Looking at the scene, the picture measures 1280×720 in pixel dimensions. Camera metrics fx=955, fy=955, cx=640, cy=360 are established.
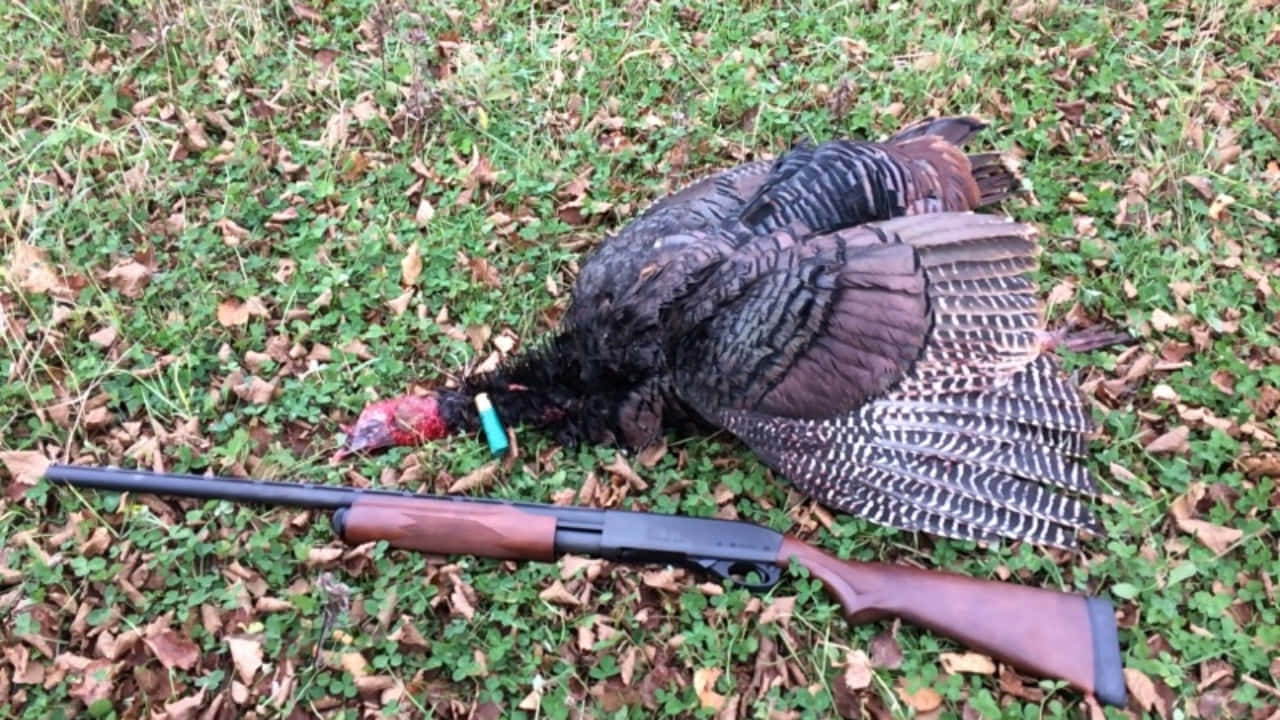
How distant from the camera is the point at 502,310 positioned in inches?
172

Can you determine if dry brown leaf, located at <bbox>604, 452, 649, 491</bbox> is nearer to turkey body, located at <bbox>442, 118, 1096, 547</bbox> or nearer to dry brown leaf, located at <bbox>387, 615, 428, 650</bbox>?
turkey body, located at <bbox>442, 118, 1096, 547</bbox>

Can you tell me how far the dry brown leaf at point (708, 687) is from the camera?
10.6 feet

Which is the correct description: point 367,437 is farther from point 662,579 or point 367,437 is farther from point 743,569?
point 743,569

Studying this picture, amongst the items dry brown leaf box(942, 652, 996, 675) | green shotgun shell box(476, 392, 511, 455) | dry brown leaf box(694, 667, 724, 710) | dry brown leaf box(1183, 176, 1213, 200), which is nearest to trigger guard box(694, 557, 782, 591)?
dry brown leaf box(694, 667, 724, 710)

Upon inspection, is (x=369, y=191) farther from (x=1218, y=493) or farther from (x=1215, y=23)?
(x=1215, y=23)

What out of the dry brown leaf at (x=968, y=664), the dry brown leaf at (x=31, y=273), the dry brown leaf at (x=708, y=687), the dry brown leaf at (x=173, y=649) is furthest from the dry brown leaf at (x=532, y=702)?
the dry brown leaf at (x=31, y=273)

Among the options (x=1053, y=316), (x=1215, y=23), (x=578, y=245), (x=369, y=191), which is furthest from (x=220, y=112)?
(x=1215, y=23)

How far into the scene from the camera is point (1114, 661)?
302 centimetres

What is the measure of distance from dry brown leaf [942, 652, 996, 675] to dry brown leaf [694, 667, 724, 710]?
2.51 feet

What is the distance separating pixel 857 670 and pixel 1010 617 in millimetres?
531

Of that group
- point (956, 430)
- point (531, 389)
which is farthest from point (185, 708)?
point (956, 430)

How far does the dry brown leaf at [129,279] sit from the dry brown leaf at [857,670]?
11.2 feet

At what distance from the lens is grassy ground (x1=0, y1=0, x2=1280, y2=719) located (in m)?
3.29

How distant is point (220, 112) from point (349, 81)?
27.0 inches
